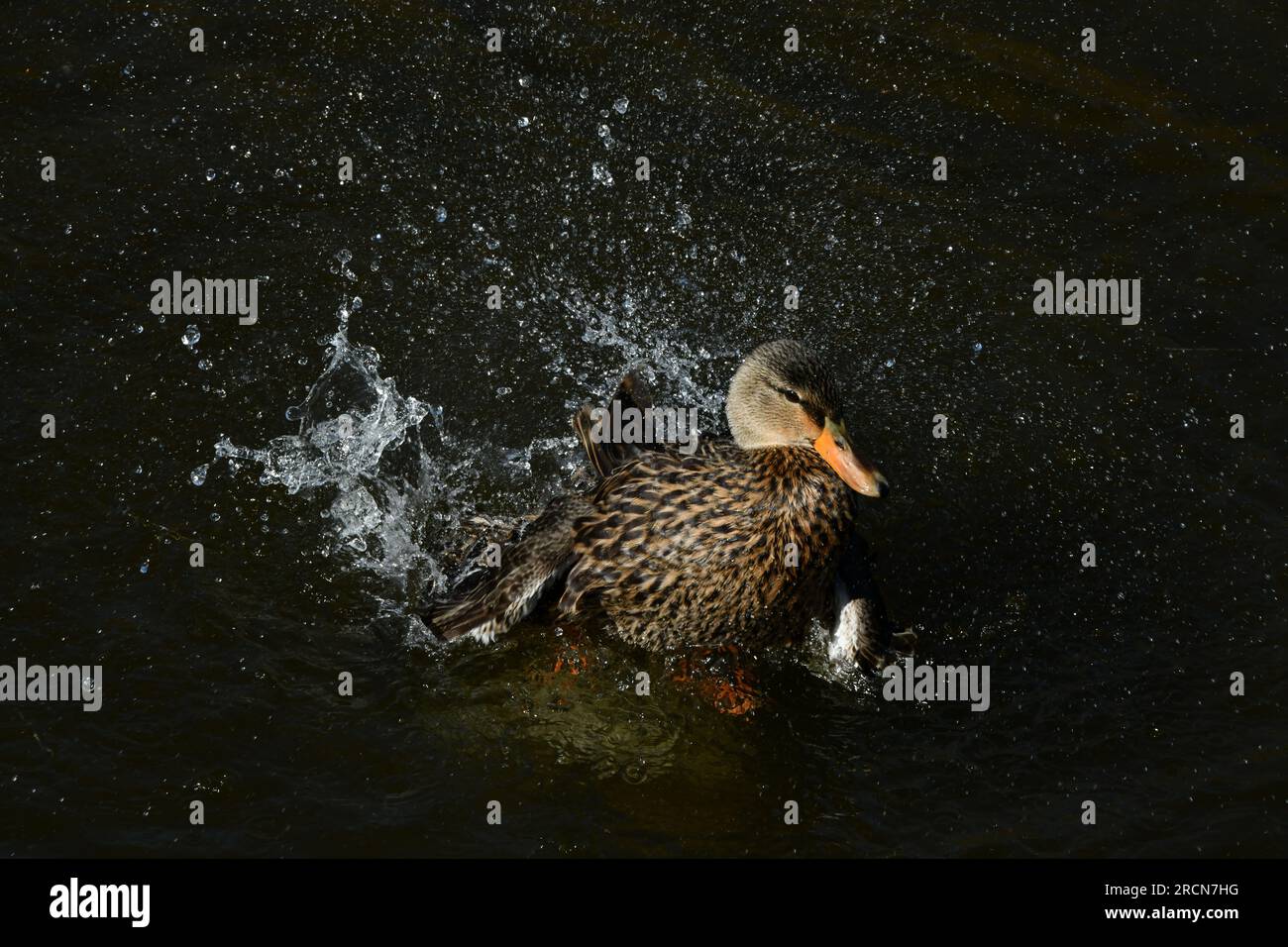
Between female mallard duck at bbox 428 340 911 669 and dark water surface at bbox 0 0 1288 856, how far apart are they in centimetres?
33

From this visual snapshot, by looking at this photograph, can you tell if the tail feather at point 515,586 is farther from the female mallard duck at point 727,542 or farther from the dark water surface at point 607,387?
the dark water surface at point 607,387

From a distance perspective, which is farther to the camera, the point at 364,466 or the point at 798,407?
the point at 364,466

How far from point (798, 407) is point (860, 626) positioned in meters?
1.13

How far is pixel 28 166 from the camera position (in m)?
8.49

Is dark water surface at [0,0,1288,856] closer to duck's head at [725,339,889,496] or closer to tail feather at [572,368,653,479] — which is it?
tail feather at [572,368,653,479]

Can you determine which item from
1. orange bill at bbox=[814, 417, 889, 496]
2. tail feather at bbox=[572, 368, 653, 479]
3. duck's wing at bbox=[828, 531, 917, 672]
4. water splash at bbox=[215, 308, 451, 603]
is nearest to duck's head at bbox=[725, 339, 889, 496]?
orange bill at bbox=[814, 417, 889, 496]

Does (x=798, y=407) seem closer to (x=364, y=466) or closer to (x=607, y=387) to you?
(x=607, y=387)

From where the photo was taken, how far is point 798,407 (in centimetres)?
549

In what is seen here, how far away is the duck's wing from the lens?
19.4 feet

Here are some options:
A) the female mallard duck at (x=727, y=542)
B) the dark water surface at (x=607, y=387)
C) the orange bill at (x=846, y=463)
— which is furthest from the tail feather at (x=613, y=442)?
the orange bill at (x=846, y=463)

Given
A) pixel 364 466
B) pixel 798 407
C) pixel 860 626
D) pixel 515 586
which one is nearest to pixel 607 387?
pixel 364 466
